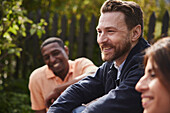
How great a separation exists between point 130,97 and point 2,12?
2.74 metres

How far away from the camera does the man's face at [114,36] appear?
2.39 metres

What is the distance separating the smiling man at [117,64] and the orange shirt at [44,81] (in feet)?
3.89

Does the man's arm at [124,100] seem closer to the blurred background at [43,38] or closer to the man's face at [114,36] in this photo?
the man's face at [114,36]

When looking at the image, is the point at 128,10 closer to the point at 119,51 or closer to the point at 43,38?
the point at 119,51

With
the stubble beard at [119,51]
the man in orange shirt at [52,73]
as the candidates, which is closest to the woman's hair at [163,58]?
the stubble beard at [119,51]

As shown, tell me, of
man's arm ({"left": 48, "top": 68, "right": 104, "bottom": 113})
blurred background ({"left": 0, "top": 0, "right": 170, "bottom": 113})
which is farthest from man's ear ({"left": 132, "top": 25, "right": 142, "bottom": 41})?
blurred background ({"left": 0, "top": 0, "right": 170, "bottom": 113})

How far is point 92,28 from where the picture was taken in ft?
19.5

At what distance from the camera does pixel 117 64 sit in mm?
2500

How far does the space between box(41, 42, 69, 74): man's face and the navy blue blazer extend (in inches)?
48.5

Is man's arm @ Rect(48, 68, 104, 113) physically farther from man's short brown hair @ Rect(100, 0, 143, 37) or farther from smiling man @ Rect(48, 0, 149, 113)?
man's short brown hair @ Rect(100, 0, 143, 37)

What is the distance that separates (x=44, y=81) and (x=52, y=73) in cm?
17

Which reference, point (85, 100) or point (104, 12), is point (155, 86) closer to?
point (104, 12)

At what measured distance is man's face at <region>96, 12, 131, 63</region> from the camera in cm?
239

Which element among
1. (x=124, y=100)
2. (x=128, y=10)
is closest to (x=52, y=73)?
(x=128, y=10)
